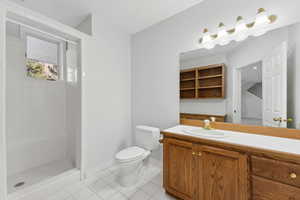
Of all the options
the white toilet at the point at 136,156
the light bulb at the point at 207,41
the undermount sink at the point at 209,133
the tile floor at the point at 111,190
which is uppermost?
the light bulb at the point at 207,41

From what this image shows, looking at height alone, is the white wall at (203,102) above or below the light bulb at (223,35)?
below

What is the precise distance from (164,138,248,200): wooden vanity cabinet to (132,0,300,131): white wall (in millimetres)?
663

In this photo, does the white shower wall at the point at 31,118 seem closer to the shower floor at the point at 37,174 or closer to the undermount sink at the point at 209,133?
the shower floor at the point at 37,174

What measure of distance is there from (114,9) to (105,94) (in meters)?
1.26

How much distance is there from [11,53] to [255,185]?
3352 mm

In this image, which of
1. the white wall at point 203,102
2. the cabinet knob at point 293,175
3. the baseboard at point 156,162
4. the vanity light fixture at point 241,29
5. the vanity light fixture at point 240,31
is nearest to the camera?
the cabinet knob at point 293,175

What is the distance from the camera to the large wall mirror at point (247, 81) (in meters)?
1.19

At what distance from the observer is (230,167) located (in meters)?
1.04

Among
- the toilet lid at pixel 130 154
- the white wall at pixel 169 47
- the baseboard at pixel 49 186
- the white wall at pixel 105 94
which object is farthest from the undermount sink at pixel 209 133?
the baseboard at pixel 49 186

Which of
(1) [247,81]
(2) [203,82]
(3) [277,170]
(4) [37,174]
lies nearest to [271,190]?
(3) [277,170]

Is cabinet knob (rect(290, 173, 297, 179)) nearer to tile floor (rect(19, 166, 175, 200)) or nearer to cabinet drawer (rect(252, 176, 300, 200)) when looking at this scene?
cabinet drawer (rect(252, 176, 300, 200))

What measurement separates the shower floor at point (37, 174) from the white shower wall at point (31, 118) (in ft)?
0.41

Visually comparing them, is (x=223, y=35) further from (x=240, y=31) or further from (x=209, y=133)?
(x=209, y=133)

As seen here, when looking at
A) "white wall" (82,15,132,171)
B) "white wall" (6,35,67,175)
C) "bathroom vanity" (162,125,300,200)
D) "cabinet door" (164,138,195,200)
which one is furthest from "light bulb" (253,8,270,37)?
"white wall" (6,35,67,175)
